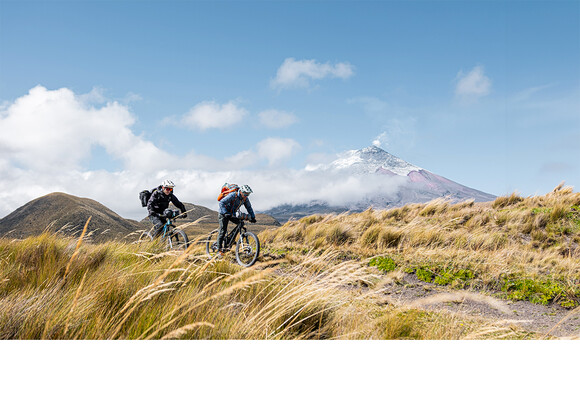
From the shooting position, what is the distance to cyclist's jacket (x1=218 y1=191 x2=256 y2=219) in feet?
25.0

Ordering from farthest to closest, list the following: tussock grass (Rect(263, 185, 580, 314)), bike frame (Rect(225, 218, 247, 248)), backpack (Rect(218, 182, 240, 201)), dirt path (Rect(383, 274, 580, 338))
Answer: bike frame (Rect(225, 218, 247, 248)) < backpack (Rect(218, 182, 240, 201)) < tussock grass (Rect(263, 185, 580, 314)) < dirt path (Rect(383, 274, 580, 338))

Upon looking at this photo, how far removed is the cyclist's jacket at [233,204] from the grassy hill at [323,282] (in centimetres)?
153

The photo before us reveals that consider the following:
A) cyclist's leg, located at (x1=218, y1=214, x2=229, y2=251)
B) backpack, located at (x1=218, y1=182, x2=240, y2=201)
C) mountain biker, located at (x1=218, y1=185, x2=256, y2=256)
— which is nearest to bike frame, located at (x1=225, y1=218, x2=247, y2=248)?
cyclist's leg, located at (x1=218, y1=214, x2=229, y2=251)

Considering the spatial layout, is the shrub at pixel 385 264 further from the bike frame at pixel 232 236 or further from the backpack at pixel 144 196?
the backpack at pixel 144 196

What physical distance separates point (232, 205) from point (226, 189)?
434 mm

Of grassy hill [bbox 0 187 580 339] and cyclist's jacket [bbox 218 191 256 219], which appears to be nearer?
grassy hill [bbox 0 187 580 339]

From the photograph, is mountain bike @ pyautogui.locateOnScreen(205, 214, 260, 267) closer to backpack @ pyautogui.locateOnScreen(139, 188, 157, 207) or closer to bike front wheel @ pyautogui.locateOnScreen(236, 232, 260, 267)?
bike front wheel @ pyautogui.locateOnScreen(236, 232, 260, 267)

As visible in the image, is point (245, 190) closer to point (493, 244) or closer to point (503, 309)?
point (503, 309)

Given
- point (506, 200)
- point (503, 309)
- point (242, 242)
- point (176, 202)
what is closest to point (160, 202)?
point (176, 202)

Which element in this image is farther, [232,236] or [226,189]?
[232,236]

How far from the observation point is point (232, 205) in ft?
25.4
